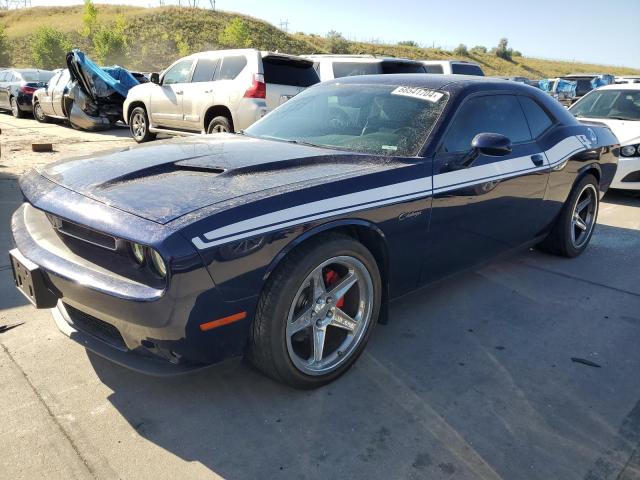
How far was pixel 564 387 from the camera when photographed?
2.74 meters

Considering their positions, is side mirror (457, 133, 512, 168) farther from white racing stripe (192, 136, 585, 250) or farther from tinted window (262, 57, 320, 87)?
tinted window (262, 57, 320, 87)

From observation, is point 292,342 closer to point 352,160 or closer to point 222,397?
point 222,397

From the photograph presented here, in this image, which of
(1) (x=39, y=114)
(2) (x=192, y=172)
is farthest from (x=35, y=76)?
(2) (x=192, y=172)

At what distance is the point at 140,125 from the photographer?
35.2ft

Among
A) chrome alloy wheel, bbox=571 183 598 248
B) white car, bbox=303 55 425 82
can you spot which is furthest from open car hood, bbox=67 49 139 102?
chrome alloy wheel, bbox=571 183 598 248

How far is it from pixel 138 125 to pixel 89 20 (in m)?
48.8

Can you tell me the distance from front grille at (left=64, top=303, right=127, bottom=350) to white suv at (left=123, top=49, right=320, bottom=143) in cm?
628

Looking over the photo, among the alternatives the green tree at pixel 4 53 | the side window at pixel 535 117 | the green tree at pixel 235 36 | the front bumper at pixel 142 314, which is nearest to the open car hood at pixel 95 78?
the side window at pixel 535 117

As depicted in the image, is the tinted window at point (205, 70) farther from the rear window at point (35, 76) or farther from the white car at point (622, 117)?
the rear window at point (35, 76)

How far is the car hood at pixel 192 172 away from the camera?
2.22 metres

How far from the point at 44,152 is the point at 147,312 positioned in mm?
8236

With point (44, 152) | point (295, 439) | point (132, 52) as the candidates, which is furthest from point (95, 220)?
point (132, 52)

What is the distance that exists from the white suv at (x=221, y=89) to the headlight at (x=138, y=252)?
21.2 feet

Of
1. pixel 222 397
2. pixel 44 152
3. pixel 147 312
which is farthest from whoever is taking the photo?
pixel 44 152
